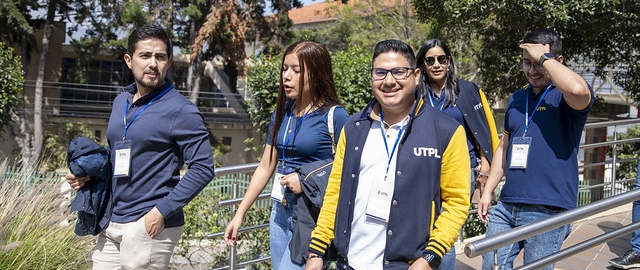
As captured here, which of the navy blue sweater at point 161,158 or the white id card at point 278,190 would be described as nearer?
the navy blue sweater at point 161,158

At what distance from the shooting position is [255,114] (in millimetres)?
11172

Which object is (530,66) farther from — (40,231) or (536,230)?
(40,231)

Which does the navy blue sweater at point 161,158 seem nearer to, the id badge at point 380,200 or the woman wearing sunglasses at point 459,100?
the id badge at point 380,200

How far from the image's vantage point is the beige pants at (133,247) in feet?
8.98

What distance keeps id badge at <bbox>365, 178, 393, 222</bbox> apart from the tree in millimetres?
8098

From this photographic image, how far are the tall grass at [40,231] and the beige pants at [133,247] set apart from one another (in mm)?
1087

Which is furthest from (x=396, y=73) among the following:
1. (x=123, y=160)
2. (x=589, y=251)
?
(x=589, y=251)

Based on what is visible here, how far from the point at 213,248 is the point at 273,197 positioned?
2.76 meters

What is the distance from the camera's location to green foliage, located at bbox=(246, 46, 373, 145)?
980 centimetres

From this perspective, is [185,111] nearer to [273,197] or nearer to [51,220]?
[273,197]

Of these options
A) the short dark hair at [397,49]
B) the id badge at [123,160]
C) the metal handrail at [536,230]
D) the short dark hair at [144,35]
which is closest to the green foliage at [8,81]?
the short dark hair at [144,35]

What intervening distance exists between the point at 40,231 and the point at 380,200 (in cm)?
283

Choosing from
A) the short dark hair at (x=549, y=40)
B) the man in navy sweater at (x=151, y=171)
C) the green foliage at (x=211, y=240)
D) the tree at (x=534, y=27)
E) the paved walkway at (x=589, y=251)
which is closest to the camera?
the man in navy sweater at (x=151, y=171)

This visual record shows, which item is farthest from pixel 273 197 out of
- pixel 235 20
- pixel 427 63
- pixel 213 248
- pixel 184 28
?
pixel 184 28
